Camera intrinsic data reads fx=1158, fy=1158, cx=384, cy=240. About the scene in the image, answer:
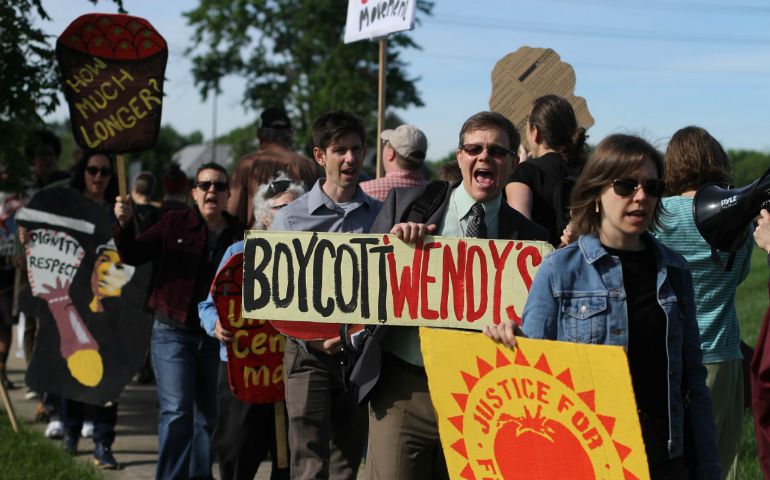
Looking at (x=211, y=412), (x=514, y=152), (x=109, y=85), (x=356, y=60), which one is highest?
(x=356, y=60)

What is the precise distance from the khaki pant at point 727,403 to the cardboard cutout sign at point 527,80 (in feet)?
8.11

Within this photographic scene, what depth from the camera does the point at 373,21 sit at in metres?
7.83

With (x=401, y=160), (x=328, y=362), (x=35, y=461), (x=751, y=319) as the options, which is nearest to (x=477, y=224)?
(x=328, y=362)

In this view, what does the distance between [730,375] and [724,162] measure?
0.93 meters

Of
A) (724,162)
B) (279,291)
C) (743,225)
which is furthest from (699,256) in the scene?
(279,291)

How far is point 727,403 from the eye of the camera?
16.6 feet

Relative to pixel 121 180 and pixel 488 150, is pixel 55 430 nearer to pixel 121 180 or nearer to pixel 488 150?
pixel 121 180

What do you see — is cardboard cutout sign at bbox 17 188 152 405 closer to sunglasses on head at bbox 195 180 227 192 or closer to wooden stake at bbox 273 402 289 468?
sunglasses on head at bbox 195 180 227 192

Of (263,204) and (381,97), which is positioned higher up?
(381,97)

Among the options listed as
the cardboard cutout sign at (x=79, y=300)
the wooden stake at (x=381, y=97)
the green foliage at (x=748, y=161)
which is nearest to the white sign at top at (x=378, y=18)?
the wooden stake at (x=381, y=97)

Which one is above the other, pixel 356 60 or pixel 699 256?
pixel 356 60

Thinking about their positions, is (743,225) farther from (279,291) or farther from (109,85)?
(109,85)

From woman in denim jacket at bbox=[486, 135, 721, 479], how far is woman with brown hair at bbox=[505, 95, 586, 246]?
1.59 metres

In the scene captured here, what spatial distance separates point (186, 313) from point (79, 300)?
202 centimetres
